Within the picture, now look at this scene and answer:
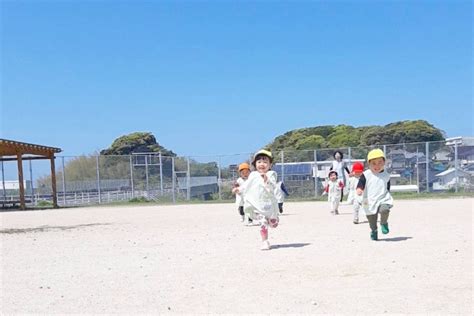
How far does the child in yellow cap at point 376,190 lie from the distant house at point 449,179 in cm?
1600

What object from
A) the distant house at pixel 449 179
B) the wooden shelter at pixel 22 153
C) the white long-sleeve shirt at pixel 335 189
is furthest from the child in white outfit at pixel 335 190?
the wooden shelter at pixel 22 153

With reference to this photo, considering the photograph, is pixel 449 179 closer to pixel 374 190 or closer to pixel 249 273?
pixel 374 190

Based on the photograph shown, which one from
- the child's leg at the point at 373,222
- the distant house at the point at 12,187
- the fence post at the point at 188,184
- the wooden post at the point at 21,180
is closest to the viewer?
the child's leg at the point at 373,222

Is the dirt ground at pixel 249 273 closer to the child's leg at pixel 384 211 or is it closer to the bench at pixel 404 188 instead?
the child's leg at pixel 384 211

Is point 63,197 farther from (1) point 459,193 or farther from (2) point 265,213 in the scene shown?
(2) point 265,213

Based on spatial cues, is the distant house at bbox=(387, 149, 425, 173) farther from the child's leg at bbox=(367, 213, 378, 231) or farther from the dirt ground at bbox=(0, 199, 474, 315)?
the child's leg at bbox=(367, 213, 378, 231)

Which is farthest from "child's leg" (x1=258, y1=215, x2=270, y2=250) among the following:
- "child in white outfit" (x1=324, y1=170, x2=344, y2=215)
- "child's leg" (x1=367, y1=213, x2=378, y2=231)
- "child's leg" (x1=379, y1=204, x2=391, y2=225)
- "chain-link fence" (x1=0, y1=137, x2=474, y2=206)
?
"chain-link fence" (x1=0, y1=137, x2=474, y2=206)

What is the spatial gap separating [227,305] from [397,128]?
55.9 meters

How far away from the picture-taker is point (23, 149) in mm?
23484

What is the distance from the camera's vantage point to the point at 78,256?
7555 millimetres

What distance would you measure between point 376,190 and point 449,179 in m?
16.3

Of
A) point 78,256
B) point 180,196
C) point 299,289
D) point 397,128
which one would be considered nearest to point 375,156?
point 299,289

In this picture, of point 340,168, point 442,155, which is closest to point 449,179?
point 442,155

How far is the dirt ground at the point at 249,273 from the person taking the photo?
4344 mm
